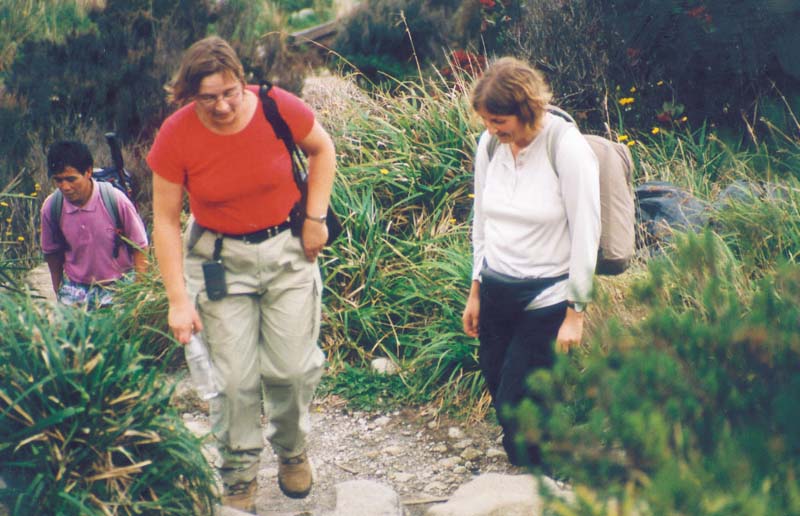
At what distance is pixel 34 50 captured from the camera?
9508mm

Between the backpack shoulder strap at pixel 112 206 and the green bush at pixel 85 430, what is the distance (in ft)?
6.92

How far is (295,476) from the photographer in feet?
13.6

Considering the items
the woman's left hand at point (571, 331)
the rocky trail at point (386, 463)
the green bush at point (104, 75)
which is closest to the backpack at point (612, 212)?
the woman's left hand at point (571, 331)

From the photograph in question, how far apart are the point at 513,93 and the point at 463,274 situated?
212 centimetres

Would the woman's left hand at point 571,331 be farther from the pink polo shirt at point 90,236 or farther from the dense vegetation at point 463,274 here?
the pink polo shirt at point 90,236

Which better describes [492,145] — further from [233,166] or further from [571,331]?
[233,166]

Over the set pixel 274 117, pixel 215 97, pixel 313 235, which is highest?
pixel 215 97

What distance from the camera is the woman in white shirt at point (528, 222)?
3.55m

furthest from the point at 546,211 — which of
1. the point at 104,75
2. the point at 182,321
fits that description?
the point at 104,75

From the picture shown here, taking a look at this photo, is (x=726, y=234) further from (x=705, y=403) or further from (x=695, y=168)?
(x=705, y=403)

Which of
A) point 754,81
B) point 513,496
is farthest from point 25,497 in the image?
point 754,81

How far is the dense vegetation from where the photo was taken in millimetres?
1938

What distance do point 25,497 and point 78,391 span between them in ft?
1.14

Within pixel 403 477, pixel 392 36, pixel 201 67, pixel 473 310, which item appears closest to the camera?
pixel 201 67
